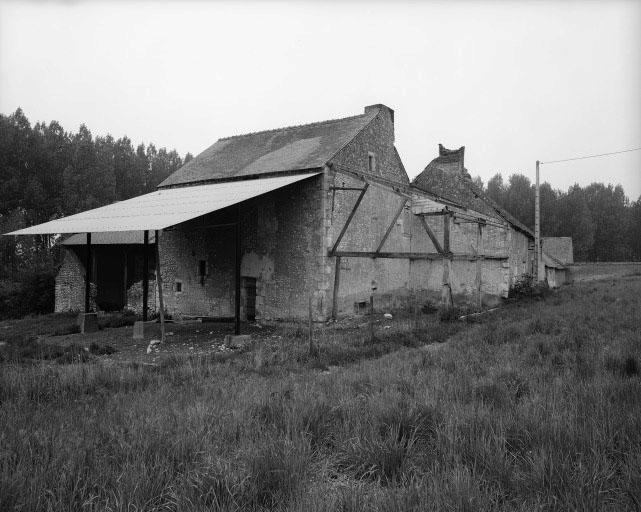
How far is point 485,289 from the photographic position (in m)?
19.5

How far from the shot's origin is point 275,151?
1817 cm

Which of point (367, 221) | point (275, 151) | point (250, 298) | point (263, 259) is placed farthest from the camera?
point (275, 151)

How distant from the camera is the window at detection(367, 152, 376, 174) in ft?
56.2

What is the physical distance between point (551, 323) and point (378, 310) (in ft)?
25.0

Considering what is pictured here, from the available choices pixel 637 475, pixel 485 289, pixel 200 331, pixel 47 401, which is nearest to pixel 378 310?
pixel 485 289

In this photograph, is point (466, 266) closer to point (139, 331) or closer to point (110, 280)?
point (139, 331)

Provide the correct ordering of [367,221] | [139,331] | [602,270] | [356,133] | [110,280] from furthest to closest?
[602,270], [110,280], [367,221], [356,133], [139,331]

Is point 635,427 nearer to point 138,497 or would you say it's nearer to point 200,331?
point 138,497

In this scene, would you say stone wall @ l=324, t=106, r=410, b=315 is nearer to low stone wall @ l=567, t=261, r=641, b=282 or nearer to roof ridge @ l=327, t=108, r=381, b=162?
roof ridge @ l=327, t=108, r=381, b=162

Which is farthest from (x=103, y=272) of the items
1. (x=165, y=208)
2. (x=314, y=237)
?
(x=314, y=237)

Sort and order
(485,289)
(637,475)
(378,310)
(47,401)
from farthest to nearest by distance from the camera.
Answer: (485,289) < (378,310) < (47,401) < (637,475)

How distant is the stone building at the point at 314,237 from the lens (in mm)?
15086

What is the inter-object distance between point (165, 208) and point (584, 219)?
208ft

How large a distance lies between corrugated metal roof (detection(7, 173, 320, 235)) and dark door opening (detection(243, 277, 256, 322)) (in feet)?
11.7
